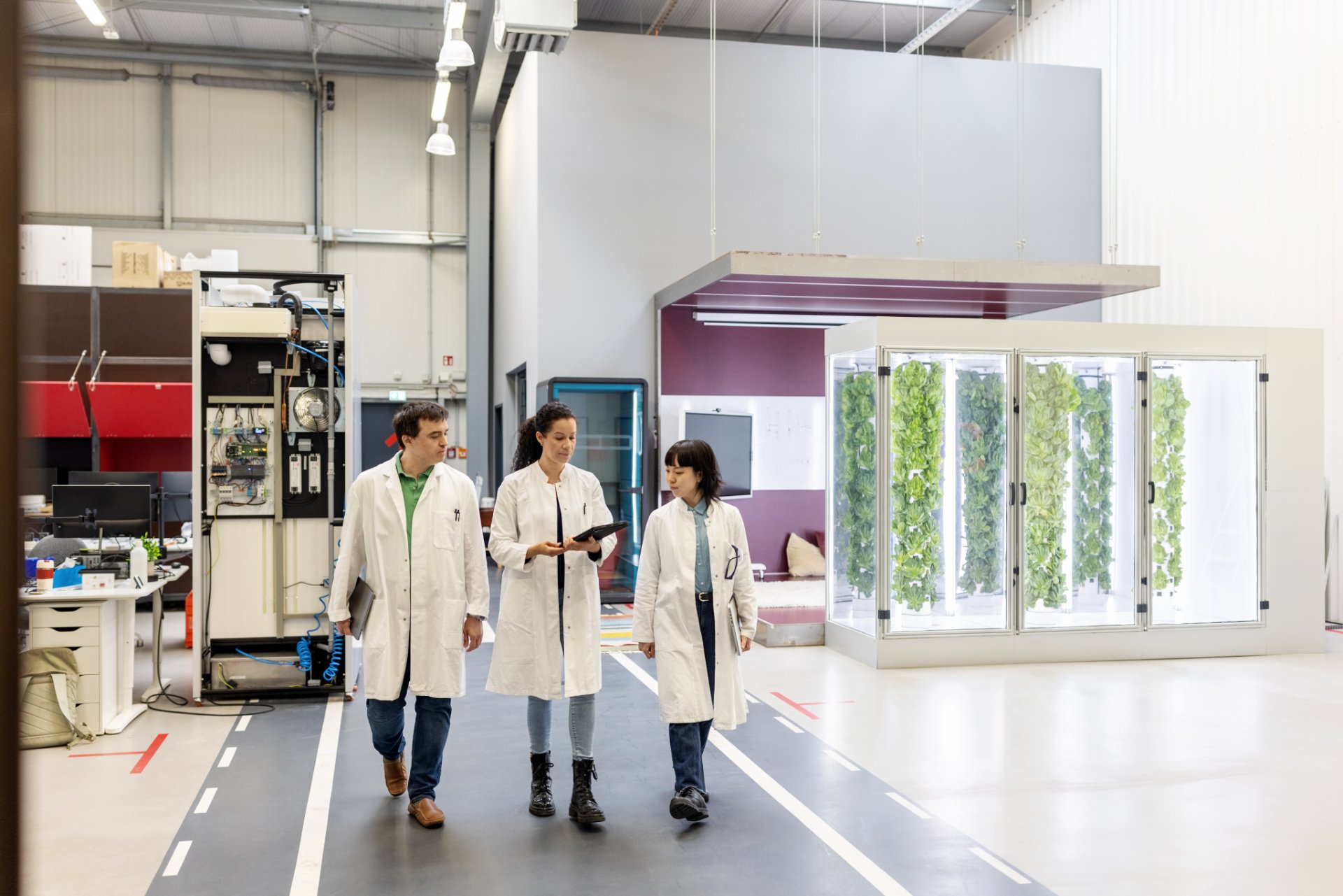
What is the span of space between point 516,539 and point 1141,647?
216 inches

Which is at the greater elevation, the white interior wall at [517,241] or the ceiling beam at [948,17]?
the ceiling beam at [948,17]

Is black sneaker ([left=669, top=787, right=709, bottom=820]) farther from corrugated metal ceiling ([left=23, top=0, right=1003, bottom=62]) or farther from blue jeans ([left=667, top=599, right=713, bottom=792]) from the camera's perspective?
corrugated metal ceiling ([left=23, top=0, right=1003, bottom=62])

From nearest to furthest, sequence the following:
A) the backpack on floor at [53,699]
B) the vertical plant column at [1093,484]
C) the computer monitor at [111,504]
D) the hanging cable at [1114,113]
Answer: the backpack on floor at [53,699], the computer monitor at [111,504], the vertical plant column at [1093,484], the hanging cable at [1114,113]

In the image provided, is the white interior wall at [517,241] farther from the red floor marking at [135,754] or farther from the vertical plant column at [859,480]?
the red floor marking at [135,754]

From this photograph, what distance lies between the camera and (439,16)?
41.5 ft

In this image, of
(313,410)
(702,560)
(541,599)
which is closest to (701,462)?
(702,560)

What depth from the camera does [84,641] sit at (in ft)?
18.4

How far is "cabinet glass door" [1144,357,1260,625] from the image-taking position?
25.8 ft

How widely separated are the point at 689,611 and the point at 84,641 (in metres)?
3.59

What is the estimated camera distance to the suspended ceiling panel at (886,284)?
7.99 m

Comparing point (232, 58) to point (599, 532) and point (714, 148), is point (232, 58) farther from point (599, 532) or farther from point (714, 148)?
point (599, 532)

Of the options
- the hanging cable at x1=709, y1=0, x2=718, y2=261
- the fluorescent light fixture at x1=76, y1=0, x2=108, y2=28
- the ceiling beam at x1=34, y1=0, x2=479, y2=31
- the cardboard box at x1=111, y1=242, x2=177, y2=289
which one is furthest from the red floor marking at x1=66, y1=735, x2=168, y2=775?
the ceiling beam at x1=34, y1=0, x2=479, y2=31

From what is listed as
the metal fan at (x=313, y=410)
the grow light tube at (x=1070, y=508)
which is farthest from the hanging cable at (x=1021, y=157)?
the metal fan at (x=313, y=410)

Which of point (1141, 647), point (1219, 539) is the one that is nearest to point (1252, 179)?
point (1219, 539)
